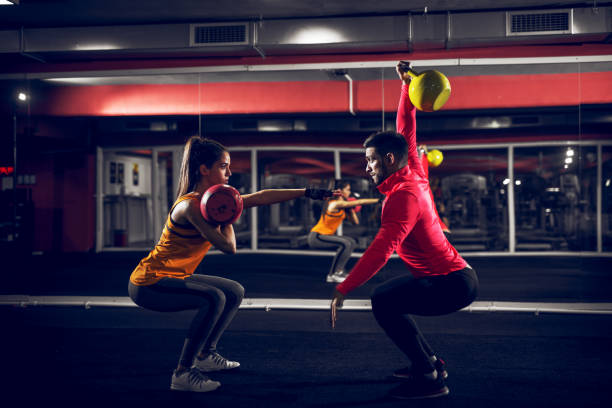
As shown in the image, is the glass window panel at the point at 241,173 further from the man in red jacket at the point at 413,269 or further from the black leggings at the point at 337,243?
the man in red jacket at the point at 413,269

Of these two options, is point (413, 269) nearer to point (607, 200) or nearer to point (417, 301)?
point (417, 301)

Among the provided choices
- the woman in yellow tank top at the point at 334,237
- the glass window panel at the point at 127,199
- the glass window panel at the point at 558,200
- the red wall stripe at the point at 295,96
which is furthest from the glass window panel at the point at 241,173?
the glass window panel at the point at 558,200

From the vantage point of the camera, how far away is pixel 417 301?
223cm

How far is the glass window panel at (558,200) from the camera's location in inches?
377

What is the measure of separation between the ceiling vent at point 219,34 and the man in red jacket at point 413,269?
9.00 feet

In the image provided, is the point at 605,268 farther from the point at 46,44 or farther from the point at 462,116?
the point at 46,44

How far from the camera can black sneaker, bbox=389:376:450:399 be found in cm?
231

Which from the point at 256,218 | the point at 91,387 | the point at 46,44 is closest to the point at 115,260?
the point at 256,218

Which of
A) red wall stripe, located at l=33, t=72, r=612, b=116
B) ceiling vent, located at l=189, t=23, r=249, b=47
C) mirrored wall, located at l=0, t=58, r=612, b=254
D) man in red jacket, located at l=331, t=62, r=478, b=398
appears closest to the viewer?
man in red jacket, located at l=331, t=62, r=478, b=398

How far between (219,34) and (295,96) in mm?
2505

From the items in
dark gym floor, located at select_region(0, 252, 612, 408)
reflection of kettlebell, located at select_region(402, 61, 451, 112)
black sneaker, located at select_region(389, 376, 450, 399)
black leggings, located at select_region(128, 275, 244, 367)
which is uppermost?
reflection of kettlebell, located at select_region(402, 61, 451, 112)

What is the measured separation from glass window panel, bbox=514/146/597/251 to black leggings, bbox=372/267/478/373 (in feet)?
26.3

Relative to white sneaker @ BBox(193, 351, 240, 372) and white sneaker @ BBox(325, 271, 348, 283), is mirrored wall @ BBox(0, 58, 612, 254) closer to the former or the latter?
white sneaker @ BBox(325, 271, 348, 283)

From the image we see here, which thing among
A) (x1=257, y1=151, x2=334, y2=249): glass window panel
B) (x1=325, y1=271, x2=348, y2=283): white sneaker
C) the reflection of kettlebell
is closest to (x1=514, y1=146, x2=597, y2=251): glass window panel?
(x1=257, y1=151, x2=334, y2=249): glass window panel
